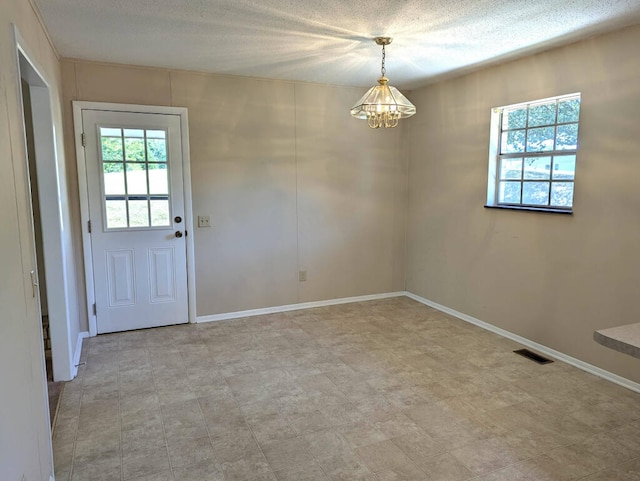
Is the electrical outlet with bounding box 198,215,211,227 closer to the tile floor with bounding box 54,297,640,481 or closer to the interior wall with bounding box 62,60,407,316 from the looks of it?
the interior wall with bounding box 62,60,407,316

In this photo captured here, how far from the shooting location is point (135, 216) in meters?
4.04

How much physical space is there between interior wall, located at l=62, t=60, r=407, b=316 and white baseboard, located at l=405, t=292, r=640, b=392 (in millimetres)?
918

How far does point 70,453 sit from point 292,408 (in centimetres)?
124

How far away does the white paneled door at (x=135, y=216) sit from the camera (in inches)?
153

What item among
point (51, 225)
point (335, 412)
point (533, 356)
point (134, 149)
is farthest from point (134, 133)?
point (533, 356)

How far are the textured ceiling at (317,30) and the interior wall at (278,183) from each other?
293mm

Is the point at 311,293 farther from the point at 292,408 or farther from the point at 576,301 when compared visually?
the point at 576,301

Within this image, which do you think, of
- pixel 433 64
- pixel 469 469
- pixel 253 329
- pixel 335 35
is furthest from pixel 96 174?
pixel 469 469

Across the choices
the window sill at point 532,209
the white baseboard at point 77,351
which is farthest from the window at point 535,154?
the white baseboard at point 77,351

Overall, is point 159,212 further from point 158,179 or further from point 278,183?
point 278,183

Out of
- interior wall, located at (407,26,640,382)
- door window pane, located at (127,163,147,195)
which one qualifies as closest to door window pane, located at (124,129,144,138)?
door window pane, located at (127,163,147,195)

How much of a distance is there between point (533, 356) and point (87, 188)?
4.10 metres

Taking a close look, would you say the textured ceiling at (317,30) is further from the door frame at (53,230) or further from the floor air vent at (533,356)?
the floor air vent at (533,356)

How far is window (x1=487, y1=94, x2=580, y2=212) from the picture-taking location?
3395 mm
